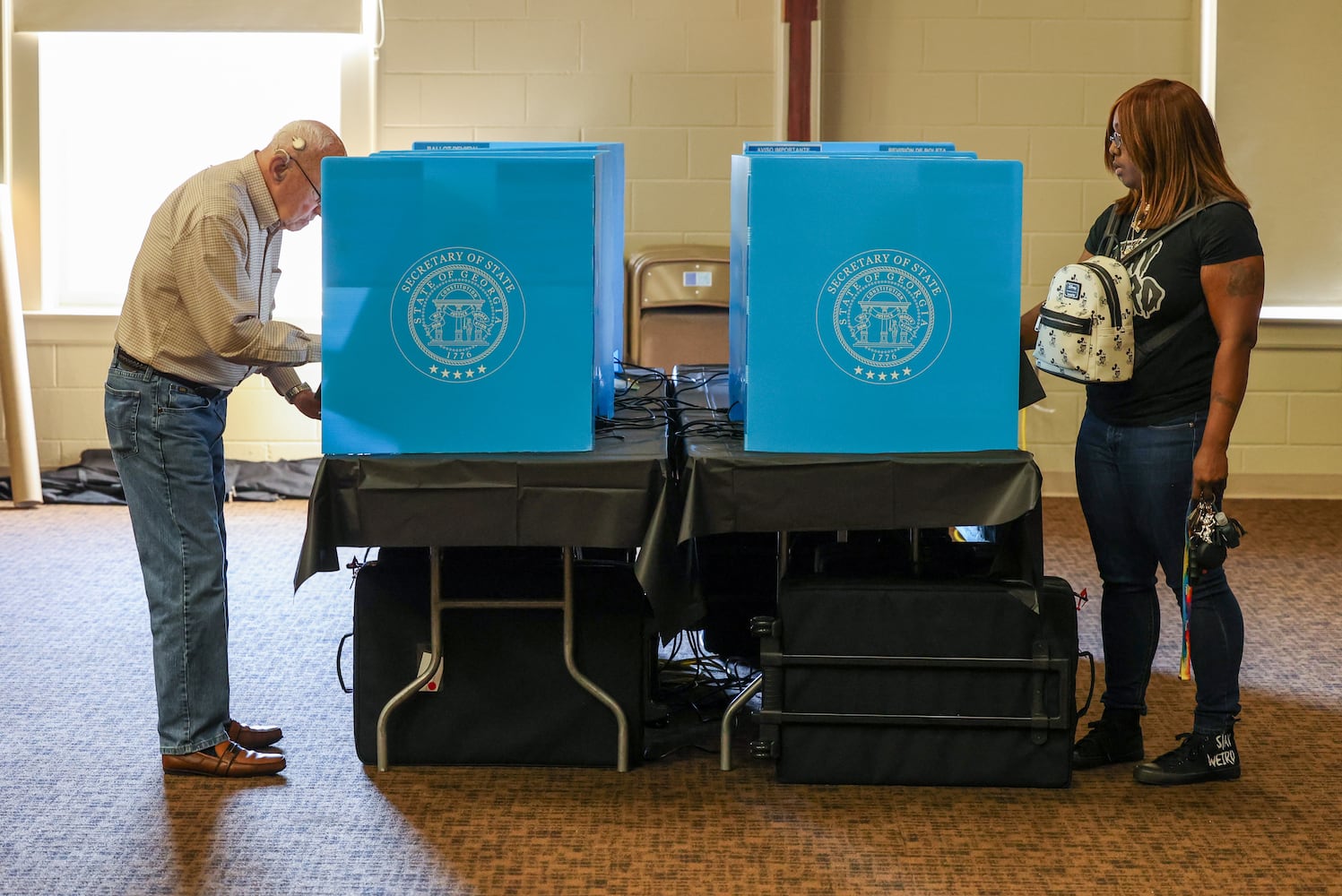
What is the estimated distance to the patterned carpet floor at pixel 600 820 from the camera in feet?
6.91

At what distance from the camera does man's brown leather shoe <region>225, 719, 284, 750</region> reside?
263cm

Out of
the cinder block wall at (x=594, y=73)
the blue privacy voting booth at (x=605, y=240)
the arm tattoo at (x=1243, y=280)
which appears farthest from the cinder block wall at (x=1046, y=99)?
the arm tattoo at (x=1243, y=280)

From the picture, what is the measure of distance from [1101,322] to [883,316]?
A: 1.32 feet

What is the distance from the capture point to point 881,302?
2.24 meters

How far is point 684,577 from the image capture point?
2.36 m

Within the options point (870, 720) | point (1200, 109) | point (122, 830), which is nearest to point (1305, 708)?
point (870, 720)

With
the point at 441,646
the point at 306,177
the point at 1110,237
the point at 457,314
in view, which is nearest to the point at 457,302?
the point at 457,314

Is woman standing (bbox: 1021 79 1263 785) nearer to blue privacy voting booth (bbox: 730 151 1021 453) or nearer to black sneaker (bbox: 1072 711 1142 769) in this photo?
black sneaker (bbox: 1072 711 1142 769)

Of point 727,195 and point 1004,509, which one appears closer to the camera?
point 1004,509

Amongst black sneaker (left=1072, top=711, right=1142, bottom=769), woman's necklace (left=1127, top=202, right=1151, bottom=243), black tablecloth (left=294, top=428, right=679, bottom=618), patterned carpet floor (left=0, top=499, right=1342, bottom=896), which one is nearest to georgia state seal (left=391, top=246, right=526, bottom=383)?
black tablecloth (left=294, top=428, right=679, bottom=618)

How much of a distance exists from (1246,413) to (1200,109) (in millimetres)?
3497

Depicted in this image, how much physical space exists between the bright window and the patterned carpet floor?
2950 millimetres

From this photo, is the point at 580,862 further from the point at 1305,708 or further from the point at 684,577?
the point at 1305,708

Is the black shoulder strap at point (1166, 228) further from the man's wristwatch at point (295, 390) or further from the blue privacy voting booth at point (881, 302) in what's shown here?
the man's wristwatch at point (295, 390)
